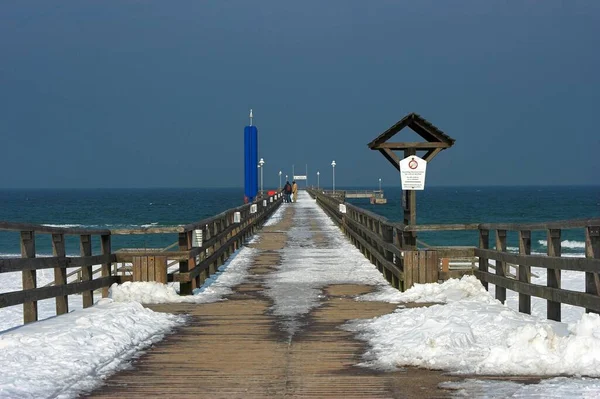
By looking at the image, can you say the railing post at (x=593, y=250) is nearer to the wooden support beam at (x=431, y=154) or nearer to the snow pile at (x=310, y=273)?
the snow pile at (x=310, y=273)

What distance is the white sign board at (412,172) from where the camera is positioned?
15.4 m

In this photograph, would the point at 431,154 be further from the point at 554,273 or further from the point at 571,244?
the point at 571,244

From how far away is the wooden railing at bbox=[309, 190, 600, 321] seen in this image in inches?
359

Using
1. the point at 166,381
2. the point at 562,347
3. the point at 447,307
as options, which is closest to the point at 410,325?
the point at 447,307

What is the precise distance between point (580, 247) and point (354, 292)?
182 feet

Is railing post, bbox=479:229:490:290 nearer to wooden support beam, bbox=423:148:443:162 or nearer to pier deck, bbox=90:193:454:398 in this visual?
pier deck, bbox=90:193:454:398

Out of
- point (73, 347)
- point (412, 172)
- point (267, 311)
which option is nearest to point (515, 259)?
point (267, 311)

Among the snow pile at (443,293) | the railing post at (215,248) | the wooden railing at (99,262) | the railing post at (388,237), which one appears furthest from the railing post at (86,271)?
the railing post at (388,237)

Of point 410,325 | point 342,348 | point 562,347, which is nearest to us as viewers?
point 562,347

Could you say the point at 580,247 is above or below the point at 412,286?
below

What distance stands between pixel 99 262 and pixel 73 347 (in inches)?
174

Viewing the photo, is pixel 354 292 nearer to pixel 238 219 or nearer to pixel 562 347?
pixel 562 347

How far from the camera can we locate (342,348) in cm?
916

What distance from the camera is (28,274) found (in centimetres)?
1018
